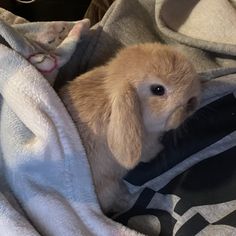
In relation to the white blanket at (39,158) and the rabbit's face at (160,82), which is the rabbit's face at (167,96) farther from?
the white blanket at (39,158)

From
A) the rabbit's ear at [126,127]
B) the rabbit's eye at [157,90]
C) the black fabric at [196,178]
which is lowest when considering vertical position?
the black fabric at [196,178]

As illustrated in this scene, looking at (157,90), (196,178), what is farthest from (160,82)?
(196,178)

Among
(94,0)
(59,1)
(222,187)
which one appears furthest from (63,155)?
(59,1)

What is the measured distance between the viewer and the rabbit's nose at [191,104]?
0.70 meters

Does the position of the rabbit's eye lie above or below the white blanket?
above

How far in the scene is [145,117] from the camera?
0.69m

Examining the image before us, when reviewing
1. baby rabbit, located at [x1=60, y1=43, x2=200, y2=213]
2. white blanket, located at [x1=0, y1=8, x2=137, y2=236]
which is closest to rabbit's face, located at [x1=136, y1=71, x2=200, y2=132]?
baby rabbit, located at [x1=60, y1=43, x2=200, y2=213]

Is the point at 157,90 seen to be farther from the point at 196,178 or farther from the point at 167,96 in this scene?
the point at 196,178

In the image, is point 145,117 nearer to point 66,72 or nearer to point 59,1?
point 66,72

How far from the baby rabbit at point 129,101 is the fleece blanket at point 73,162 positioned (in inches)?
1.0

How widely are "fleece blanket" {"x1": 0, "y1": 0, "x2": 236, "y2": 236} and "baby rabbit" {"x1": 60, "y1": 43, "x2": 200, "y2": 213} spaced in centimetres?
3

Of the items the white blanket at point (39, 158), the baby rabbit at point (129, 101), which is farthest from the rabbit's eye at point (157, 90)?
the white blanket at point (39, 158)

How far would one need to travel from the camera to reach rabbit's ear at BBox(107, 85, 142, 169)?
66cm

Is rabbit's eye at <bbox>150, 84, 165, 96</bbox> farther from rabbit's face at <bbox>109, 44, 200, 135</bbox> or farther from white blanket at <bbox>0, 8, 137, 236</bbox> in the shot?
white blanket at <bbox>0, 8, 137, 236</bbox>
